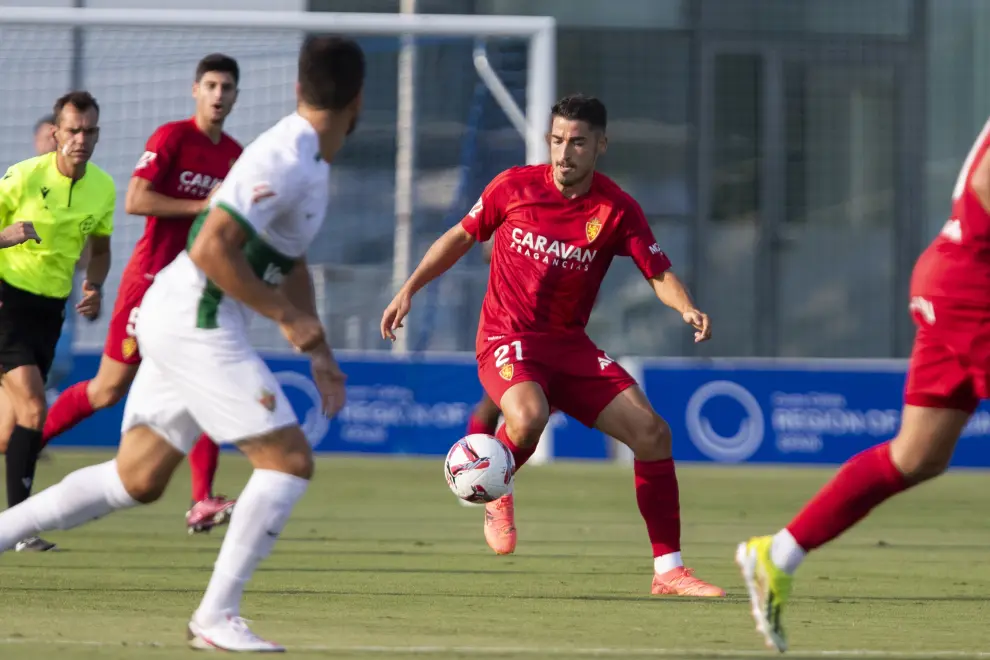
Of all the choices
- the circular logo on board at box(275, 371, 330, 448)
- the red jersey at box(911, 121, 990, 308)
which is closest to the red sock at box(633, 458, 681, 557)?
the red jersey at box(911, 121, 990, 308)

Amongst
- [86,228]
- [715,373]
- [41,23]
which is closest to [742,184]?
[715,373]

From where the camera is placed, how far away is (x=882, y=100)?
86.4 feet

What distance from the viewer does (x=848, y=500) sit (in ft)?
19.0

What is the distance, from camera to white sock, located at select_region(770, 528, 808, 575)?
5.71 m

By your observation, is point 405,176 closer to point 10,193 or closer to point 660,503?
point 10,193

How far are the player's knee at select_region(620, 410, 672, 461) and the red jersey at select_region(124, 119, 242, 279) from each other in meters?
2.65

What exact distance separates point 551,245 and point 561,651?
2.87 m

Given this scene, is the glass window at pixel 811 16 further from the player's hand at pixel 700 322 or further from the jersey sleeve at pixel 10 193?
the player's hand at pixel 700 322

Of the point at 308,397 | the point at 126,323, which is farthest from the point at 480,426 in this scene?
the point at 308,397

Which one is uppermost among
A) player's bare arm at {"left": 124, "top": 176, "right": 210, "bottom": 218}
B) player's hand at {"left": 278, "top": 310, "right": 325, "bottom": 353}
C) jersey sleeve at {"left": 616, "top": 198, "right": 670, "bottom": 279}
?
player's bare arm at {"left": 124, "top": 176, "right": 210, "bottom": 218}

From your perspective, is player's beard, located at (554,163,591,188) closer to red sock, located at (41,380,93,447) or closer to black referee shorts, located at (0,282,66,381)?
black referee shorts, located at (0,282,66,381)

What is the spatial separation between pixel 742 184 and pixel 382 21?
1042 centimetres

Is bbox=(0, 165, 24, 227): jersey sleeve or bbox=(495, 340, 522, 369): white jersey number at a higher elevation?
bbox=(0, 165, 24, 227): jersey sleeve

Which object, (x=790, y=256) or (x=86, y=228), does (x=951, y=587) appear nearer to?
(x=86, y=228)
